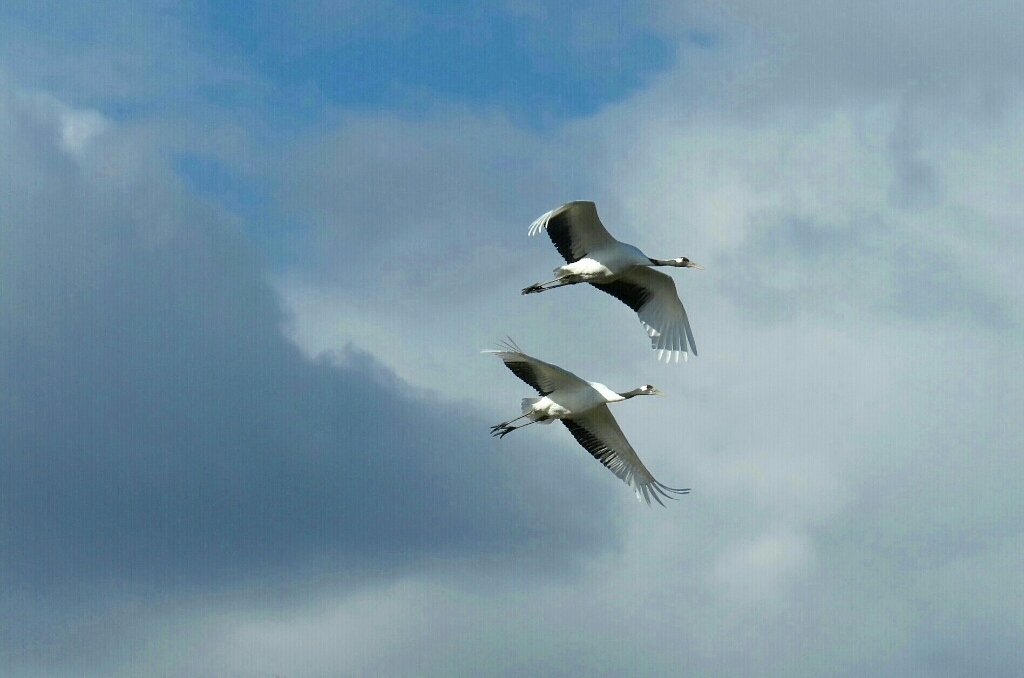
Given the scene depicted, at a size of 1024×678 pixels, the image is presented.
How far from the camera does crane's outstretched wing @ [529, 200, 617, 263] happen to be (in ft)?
196

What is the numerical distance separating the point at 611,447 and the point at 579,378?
308 cm

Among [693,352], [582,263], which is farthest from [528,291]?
[693,352]

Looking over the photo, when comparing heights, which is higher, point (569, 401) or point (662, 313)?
point (662, 313)

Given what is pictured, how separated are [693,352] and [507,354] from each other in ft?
27.8

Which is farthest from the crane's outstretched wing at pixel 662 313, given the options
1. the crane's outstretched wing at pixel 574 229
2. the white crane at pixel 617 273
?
the crane's outstretched wing at pixel 574 229

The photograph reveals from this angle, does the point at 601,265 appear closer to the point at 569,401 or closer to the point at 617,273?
the point at 617,273

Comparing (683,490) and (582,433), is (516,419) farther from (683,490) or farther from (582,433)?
(683,490)

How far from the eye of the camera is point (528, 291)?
61.9 m

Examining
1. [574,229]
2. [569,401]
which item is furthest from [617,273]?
[569,401]

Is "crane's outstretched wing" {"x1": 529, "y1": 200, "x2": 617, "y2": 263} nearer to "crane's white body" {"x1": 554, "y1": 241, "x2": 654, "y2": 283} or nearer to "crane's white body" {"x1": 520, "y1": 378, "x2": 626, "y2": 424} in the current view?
"crane's white body" {"x1": 554, "y1": 241, "x2": 654, "y2": 283}

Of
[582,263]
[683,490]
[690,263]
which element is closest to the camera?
[683,490]

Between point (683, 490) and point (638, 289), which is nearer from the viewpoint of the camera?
point (683, 490)

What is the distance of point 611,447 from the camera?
62.5 metres

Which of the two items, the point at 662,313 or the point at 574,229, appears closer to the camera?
the point at 574,229
